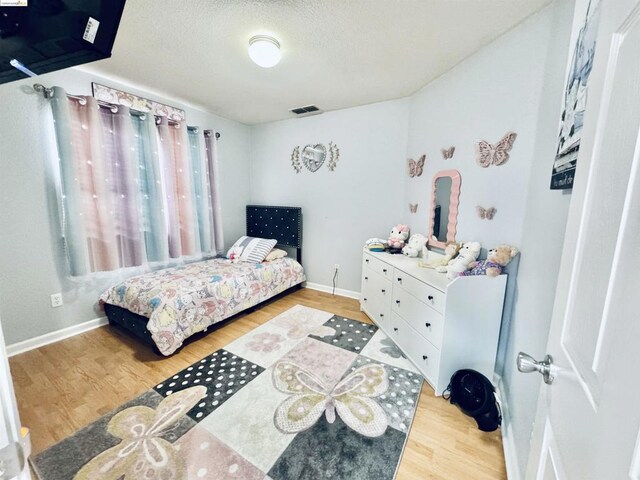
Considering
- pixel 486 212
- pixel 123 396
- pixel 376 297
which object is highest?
pixel 486 212

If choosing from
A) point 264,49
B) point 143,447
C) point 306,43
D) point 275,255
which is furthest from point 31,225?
point 306,43

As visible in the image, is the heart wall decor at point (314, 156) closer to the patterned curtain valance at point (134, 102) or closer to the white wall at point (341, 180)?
the white wall at point (341, 180)

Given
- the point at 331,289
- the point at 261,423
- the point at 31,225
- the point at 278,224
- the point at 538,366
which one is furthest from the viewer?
the point at 278,224

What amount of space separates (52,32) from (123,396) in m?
1.93

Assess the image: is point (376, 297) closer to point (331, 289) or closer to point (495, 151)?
point (331, 289)

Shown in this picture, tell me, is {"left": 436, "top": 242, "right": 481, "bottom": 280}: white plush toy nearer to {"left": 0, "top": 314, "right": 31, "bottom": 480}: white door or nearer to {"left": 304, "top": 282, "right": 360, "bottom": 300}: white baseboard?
{"left": 304, "top": 282, "right": 360, "bottom": 300}: white baseboard

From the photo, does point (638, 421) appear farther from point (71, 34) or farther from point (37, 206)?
point (37, 206)

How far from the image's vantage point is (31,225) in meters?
2.10

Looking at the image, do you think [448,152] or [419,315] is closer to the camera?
[419,315]

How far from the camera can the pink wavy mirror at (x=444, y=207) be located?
2117 millimetres

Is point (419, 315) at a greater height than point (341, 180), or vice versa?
point (341, 180)

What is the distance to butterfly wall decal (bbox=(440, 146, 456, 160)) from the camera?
84.8 inches

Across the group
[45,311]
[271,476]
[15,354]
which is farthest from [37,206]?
[271,476]

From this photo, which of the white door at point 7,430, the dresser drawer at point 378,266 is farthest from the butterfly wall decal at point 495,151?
the white door at point 7,430
